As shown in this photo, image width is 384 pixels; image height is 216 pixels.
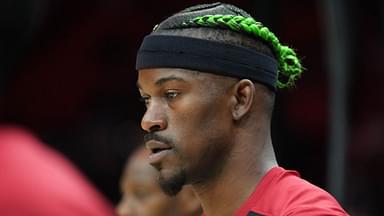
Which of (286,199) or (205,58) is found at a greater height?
(205,58)

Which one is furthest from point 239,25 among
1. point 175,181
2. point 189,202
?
point 189,202

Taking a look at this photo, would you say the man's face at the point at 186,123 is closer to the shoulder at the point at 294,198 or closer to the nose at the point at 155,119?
the nose at the point at 155,119

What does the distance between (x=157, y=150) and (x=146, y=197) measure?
217 cm

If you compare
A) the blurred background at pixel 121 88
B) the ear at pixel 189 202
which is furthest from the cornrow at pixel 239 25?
the blurred background at pixel 121 88

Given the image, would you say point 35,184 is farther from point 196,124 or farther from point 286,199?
point 286,199

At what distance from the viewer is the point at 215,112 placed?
3.30m

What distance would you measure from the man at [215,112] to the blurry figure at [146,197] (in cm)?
182

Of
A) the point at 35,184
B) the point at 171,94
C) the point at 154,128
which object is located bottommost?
the point at 35,184

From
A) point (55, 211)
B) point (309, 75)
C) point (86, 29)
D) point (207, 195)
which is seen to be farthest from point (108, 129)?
point (207, 195)

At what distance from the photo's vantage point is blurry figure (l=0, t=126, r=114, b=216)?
5.06 metres

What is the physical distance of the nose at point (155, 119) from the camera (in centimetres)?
329

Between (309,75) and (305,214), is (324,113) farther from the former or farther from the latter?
(305,214)

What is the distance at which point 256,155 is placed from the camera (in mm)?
3389

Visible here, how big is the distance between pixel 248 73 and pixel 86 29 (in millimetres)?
3629
